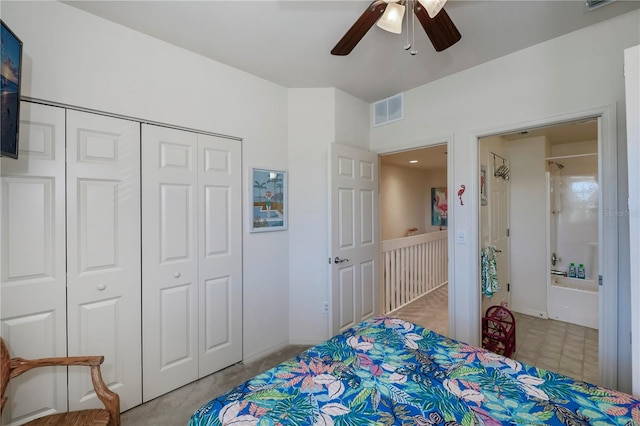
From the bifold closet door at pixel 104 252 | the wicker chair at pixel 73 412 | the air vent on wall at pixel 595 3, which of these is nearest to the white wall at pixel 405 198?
the air vent on wall at pixel 595 3

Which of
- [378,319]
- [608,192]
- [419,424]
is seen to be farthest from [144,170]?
[608,192]

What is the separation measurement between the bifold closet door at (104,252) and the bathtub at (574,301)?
4392mm

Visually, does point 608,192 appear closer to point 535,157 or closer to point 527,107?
point 527,107

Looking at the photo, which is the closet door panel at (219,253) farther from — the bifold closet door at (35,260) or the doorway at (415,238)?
the doorway at (415,238)

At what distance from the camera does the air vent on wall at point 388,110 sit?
2887 mm

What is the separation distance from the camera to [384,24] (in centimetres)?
142

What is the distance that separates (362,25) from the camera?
55.5 inches

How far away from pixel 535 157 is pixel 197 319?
430 centimetres

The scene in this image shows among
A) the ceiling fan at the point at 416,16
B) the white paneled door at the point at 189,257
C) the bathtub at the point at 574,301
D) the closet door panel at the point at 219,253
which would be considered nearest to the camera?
the ceiling fan at the point at 416,16

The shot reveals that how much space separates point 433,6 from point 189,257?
2209mm

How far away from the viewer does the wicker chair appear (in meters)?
1.33

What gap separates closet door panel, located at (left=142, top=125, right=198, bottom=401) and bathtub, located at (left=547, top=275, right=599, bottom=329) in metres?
4.05

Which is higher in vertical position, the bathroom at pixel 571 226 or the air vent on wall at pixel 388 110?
the air vent on wall at pixel 388 110

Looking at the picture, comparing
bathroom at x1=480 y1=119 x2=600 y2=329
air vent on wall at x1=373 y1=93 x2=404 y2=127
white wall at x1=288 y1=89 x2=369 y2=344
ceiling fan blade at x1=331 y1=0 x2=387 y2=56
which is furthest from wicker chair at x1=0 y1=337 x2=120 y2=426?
bathroom at x1=480 y1=119 x2=600 y2=329
